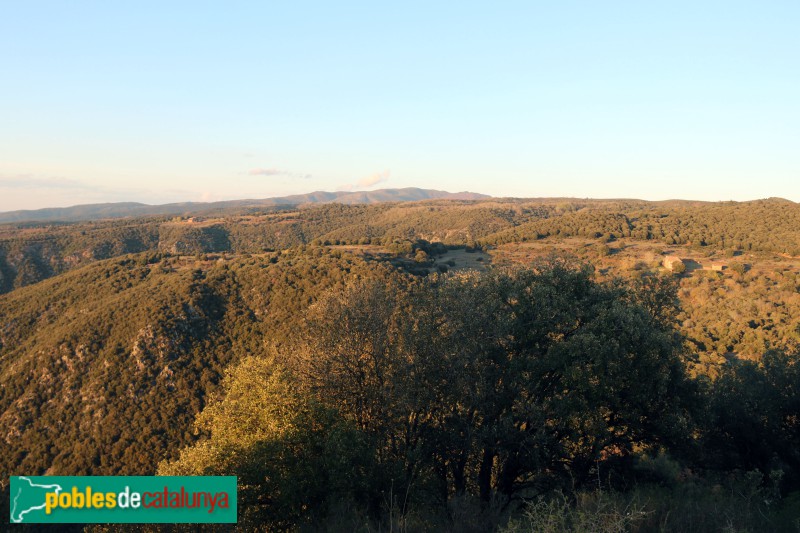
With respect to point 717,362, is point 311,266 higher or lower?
higher

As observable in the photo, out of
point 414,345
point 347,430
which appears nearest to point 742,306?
point 414,345

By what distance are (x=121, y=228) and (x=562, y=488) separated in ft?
624

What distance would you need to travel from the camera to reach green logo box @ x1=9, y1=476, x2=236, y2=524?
1257cm

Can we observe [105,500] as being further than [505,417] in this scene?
No

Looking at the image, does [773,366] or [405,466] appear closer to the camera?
[405,466]

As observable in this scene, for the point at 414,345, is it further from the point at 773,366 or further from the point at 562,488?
the point at 773,366

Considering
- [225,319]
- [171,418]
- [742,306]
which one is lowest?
[171,418]

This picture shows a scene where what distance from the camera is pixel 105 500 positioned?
41.2 ft

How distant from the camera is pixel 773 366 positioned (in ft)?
70.2

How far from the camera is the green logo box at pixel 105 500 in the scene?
1257 centimetres

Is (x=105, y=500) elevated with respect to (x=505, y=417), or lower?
lower

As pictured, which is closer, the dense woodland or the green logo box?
the green logo box

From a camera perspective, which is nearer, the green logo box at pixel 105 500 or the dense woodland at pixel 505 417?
the green logo box at pixel 105 500

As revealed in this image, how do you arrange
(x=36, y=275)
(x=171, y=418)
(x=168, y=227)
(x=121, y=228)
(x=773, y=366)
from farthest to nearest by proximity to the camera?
(x=168, y=227)
(x=121, y=228)
(x=36, y=275)
(x=171, y=418)
(x=773, y=366)
